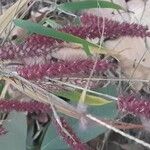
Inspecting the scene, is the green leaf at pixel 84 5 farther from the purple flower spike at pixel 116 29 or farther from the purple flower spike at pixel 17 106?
the purple flower spike at pixel 17 106

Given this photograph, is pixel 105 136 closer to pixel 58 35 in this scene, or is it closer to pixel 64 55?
pixel 64 55

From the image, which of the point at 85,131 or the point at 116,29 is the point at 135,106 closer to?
the point at 116,29

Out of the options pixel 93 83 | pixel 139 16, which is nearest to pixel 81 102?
pixel 93 83

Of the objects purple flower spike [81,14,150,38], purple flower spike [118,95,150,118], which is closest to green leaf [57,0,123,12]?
purple flower spike [81,14,150,38]

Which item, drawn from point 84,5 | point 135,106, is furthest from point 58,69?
point 84,5

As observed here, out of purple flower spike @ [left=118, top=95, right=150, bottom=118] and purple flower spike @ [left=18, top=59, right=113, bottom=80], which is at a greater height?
purple flower spike @ [left=18, top=59, right=113, bottom=80]

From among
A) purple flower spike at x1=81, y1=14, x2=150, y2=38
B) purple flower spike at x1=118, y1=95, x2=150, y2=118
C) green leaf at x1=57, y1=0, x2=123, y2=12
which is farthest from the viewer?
green leaf at x1=57, y1=0, x2=123, y2=12

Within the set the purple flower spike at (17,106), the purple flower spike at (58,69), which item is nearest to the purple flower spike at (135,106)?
the purple flower spike at (58,69)

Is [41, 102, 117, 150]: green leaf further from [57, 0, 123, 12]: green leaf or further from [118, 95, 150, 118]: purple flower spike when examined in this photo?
[118, 95, 150, 118]: purple flower spike
